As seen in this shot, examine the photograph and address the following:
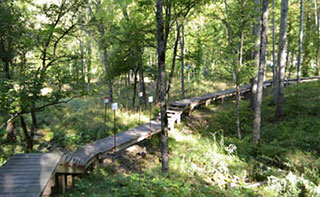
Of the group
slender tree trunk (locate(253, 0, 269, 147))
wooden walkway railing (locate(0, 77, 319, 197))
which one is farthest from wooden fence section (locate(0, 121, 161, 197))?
slender tree trunk (locate(253, 0, 269, 147))

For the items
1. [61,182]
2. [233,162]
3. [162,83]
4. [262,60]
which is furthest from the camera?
[262,60]

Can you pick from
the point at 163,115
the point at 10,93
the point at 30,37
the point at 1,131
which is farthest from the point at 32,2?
the point at 1,131

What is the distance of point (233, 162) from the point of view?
26.8 ft

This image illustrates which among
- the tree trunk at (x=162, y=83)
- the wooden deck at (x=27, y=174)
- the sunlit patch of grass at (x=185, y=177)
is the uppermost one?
the tree trunk at (x=162, y=83)

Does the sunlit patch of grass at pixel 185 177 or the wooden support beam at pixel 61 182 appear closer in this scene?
the sunlit patch of grass at pixel 185 177

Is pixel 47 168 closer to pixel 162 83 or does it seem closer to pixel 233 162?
pixel 162 83

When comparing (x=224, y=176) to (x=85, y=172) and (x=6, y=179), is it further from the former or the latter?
(x=6, y=179)

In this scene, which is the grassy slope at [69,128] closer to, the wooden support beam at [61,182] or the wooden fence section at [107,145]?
the wooden fence section at [107,145]

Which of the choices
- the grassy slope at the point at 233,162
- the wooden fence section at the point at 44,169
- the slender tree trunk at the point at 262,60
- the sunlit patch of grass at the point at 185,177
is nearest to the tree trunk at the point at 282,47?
the grassy slope at the point at 233,162

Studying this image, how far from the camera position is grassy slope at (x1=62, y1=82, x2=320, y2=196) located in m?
5.17

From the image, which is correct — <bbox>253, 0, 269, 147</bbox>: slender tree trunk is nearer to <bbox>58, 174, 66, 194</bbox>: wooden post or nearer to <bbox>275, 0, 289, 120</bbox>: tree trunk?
<bbox>275, 0, 289, 120</bbox>: tree trunk

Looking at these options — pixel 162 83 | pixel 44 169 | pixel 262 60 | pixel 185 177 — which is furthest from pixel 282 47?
pixel 44 169

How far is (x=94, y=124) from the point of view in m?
11.6

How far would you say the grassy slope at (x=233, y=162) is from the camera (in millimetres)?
5168
